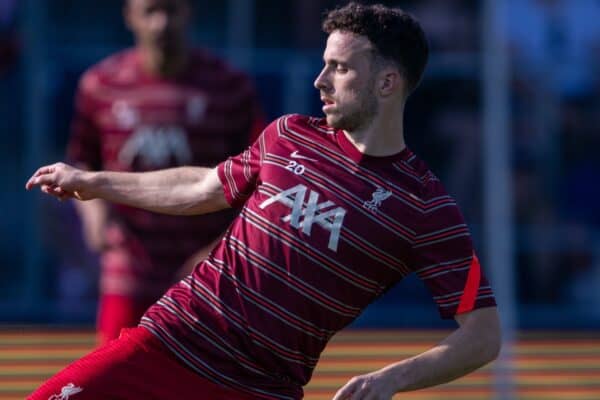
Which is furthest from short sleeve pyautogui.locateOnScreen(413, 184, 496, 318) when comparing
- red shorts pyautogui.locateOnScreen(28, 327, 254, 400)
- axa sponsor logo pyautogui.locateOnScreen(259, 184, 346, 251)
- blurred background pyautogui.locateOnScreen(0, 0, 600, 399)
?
blurred background pyautogui.locateOnScreen(0, 0, 600, 399)

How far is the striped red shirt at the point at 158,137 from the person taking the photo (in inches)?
256

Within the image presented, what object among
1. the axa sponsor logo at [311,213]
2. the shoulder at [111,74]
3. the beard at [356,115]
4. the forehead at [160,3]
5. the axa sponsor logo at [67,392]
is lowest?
the axa sponsor logo at [67,392]

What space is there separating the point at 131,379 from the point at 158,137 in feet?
8.43

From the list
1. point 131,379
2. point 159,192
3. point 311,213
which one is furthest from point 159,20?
point 131,379

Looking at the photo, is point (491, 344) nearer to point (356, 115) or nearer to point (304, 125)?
point (356, 115)

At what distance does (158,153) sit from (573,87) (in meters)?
5.85

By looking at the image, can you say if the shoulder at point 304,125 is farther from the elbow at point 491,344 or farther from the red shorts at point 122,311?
the red shorts at point 122,311

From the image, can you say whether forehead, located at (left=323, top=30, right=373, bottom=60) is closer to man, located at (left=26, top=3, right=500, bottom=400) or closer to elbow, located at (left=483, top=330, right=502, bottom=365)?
man, located at (left=26, top=3, right=500, bottom=400)

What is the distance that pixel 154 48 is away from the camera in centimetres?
653

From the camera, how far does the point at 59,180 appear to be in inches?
170

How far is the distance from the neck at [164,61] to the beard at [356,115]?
2.41 m

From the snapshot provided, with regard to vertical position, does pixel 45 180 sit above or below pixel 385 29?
below

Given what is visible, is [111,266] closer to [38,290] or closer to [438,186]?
[438,186]

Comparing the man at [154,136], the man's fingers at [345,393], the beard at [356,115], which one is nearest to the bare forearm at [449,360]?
the man's fingers at [345,393]
